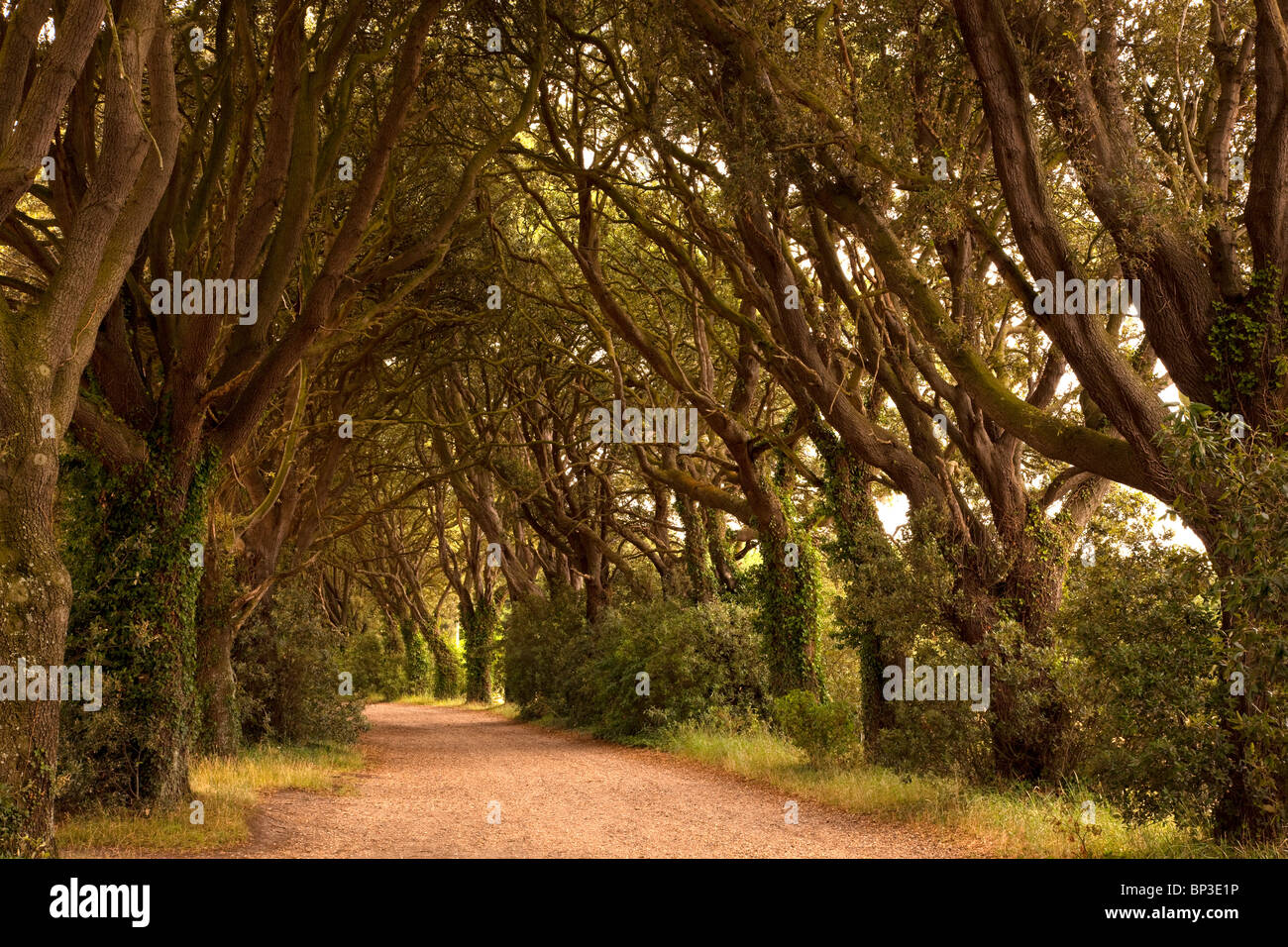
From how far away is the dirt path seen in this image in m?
8.70

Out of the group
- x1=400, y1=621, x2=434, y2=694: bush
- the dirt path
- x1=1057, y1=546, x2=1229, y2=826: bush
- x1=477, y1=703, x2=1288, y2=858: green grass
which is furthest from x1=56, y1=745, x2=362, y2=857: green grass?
x1=400, y1=621, x2=434, y2=694: bush

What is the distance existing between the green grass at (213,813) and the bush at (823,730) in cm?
614

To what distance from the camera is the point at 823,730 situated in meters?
13.3

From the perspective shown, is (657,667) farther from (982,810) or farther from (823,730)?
(982,810)

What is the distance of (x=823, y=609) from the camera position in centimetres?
1706

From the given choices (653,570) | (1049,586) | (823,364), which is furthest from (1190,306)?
(653,570)

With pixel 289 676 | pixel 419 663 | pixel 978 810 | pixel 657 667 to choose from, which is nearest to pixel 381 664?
pixel 419 663

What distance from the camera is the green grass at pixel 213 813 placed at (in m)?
8.45

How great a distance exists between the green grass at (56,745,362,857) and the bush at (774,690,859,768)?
6.14 metres

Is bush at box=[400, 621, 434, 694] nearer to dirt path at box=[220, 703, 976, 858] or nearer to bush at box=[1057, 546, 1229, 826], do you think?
dirt path at box=[220, 703, 976, 858]

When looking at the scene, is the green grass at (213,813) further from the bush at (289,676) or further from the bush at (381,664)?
the bush at (381,664)

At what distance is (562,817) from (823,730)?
423 cm

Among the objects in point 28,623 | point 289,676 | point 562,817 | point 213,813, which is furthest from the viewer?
point 289,676
